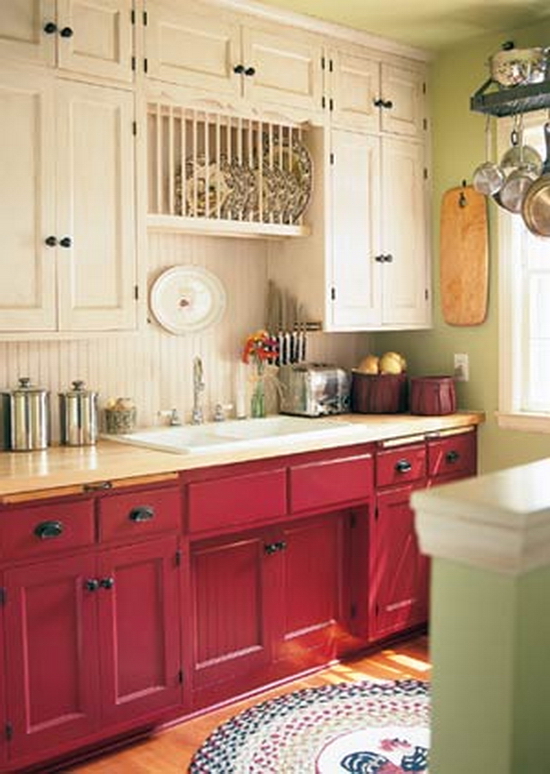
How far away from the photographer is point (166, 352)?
3.71m

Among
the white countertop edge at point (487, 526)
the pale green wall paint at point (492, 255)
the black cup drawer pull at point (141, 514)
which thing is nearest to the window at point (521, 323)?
the pale green wall paint at point (492, 255)

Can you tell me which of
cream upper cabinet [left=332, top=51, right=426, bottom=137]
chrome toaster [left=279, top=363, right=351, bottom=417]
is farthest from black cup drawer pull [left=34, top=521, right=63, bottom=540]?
cream upper cabinet [left=332, top=51, right=426, bottom=137]

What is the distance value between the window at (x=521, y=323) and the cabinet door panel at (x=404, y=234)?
0.39 meters

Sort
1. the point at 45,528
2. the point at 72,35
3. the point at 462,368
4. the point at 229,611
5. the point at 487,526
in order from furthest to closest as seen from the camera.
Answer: the point at 462,368 < the point at 229,611 < the point at 72,35 < the point at 45,528 < the point at 487,526

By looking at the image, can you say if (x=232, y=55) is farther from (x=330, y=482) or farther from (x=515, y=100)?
(x=330, y=482)

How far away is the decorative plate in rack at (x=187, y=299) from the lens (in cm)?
366

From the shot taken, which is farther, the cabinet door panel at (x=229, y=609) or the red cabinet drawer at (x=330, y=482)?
the red cabinet drawer at (x=330, y=482)

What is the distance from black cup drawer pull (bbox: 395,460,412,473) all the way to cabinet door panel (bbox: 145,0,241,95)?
1.59 meters

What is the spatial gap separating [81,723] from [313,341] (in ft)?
6.81

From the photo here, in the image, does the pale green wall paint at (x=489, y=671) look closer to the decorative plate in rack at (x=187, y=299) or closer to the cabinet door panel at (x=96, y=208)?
the cabinet door panel at (x=96, y=208)

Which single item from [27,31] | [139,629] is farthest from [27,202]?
[139,629]

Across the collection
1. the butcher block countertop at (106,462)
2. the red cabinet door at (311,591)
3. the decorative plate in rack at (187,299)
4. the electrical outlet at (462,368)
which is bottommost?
the red cabinet door at (311,591)

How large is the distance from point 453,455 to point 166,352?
133 cm

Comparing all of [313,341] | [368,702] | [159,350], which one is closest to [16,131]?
[159,350]
